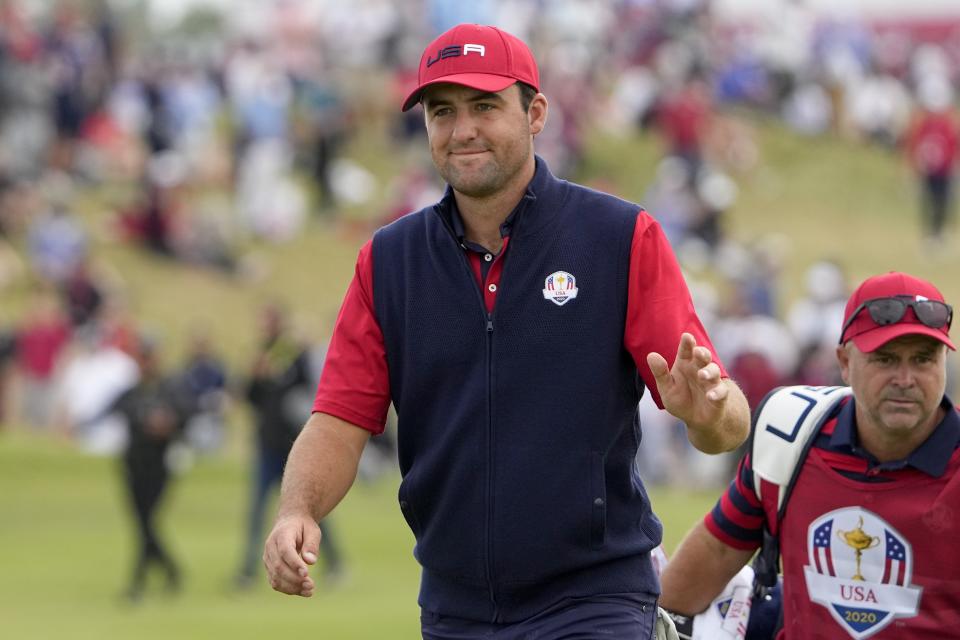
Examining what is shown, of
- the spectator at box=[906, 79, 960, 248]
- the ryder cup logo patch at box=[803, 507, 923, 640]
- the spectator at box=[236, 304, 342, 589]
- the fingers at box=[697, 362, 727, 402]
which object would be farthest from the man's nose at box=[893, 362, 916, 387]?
the spectator at box=[906, 79, 960, 248]

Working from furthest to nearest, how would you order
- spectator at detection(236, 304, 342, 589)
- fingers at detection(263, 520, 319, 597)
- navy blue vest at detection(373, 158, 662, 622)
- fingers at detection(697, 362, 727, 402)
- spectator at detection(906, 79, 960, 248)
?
1. spectator at detection(906, 79, 960, 248)
2. spectator at detection(236, 304, 342, 589)
3. navy blue vest at detection(373, 158, 662, 622)
4. fingers at detection(263, 520, 319, 597)
5. fingers at detection(697, 362, 727, 402)

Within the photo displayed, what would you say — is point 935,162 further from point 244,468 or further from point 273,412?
point 273,412

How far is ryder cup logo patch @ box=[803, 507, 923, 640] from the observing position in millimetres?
4645

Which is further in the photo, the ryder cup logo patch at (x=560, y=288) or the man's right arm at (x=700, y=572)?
the man's right arm at (x=700, y=572)

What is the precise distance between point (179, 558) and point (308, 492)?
12.8 meters

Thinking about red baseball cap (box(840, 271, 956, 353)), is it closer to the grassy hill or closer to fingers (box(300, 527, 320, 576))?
fingers (box(300, 527, 320, 576))

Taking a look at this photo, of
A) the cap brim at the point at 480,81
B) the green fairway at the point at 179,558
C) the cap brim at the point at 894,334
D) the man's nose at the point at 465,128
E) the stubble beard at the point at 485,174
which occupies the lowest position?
the green fairway at the point at 179,558

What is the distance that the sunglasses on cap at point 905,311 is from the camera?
467 cm

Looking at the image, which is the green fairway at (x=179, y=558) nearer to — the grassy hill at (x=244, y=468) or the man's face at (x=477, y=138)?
the grassy hill at (x=244, y=468)

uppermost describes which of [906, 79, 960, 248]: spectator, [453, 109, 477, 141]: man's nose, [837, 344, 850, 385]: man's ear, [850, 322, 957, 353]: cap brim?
[906, 79, 960, 248]: spectator

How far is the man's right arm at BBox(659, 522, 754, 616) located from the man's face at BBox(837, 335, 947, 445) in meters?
0.63

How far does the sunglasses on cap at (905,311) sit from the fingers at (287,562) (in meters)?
1.64

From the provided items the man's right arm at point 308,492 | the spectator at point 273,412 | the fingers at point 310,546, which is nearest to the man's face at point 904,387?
the man's right arm at point 308,492

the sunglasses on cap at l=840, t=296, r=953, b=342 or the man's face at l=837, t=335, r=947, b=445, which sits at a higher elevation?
the sunglasses on cap at l=840, t=296, r=953, b=342
